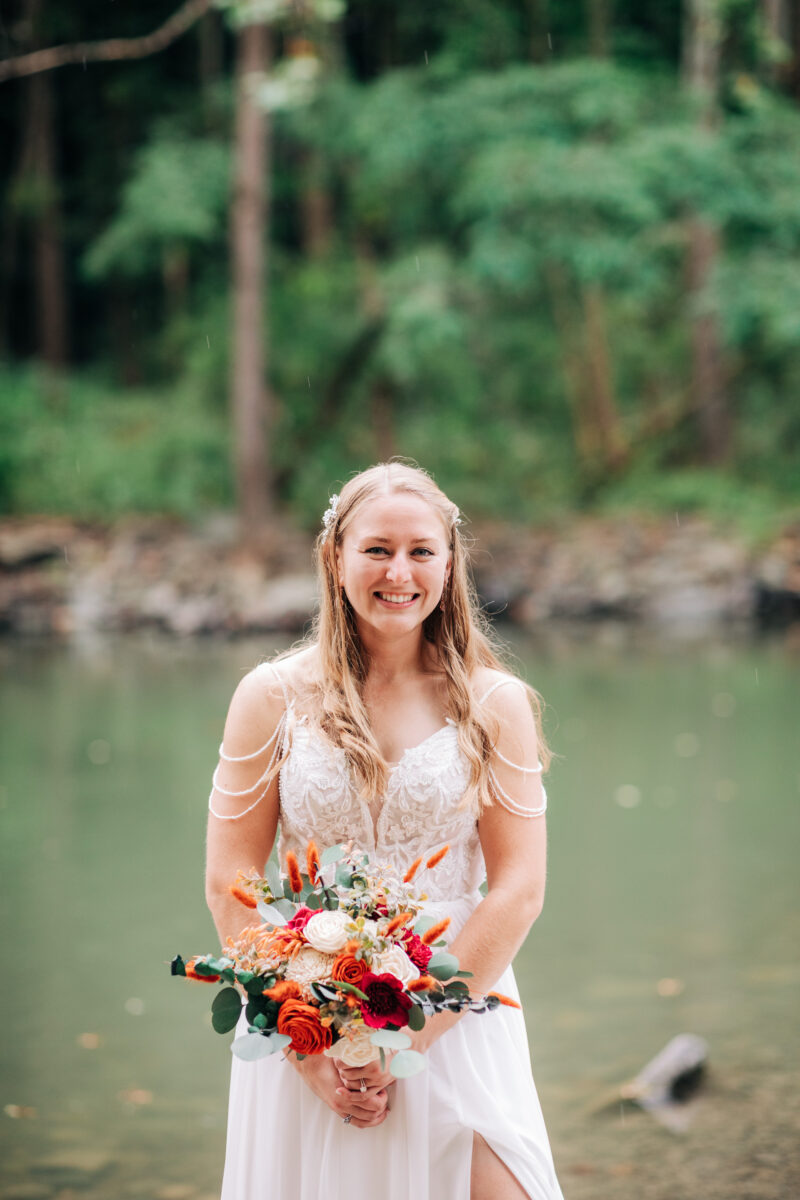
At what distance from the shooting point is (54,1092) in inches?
168

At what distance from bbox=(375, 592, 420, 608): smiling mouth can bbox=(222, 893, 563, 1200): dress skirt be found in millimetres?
553

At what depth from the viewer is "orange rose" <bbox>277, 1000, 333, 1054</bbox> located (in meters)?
1.85

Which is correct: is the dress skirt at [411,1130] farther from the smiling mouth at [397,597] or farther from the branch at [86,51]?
the branch at [86,51]

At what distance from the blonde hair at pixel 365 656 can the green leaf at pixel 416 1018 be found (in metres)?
0.42

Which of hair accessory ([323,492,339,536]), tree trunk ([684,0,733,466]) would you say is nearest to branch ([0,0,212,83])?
hair accessory ([323,492,339,536])

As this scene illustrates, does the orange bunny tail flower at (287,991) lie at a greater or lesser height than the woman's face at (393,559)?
lesser

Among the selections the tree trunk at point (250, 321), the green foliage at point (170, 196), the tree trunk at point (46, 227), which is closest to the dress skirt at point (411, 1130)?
the tree trunk at point (250, 321)

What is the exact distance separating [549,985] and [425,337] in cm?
1366

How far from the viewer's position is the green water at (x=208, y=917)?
4125 millimetres

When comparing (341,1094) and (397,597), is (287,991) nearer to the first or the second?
(341,1094)

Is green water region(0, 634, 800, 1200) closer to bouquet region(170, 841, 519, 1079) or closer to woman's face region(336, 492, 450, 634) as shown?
bouquet region(170, 841, 519, 1079)

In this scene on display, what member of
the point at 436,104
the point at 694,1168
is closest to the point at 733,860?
the point at 694,1168

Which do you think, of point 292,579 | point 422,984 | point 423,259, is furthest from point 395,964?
point 423,259

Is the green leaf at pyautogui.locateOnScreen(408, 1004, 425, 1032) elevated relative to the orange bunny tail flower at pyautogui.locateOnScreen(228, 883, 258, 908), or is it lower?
lower
